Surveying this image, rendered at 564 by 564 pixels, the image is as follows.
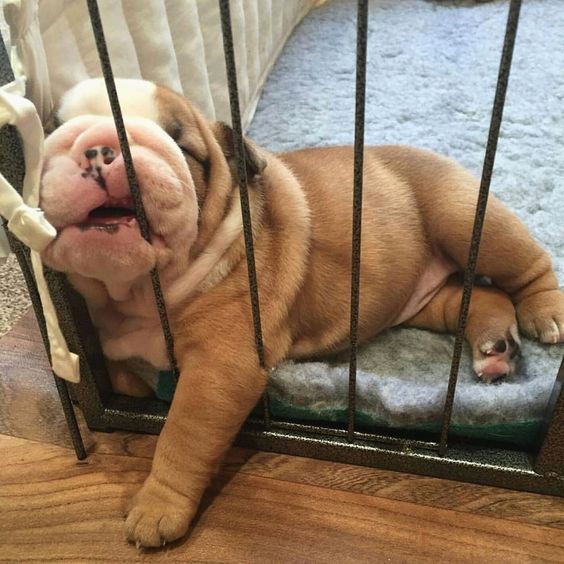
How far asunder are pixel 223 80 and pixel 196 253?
733 mm

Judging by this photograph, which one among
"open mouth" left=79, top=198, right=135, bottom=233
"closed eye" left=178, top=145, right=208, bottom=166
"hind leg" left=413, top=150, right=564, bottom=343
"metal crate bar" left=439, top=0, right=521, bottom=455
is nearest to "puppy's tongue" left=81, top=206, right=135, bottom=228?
"open mouth" left=79, top=198, right=135, bottom=233

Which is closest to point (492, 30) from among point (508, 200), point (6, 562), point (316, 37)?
point (316, 37)

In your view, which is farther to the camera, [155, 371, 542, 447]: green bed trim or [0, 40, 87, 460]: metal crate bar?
[155, 371, 542, 447]: green bed trim

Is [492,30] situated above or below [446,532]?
above

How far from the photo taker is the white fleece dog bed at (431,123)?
97 centimetres

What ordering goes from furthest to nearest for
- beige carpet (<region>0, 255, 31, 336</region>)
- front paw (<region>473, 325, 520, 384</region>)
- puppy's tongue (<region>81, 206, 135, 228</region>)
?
1. beige carpet (<region>0, 255, 31, 336</region>)
2. front paw (<region>473, 325, 520, 384</region>)
3. puppy's tongue (<region>81, 206, 135, 228</region>)

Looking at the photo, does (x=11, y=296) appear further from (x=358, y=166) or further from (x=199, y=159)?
(x=358, y=166)

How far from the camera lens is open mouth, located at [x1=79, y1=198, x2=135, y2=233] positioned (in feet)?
2.62

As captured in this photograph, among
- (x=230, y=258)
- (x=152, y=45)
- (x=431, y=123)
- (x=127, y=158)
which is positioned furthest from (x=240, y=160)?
(x=431, y=123)

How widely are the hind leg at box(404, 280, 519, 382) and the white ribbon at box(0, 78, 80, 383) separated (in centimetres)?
65

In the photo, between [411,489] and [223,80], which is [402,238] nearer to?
[411,489]

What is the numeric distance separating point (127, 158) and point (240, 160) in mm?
122

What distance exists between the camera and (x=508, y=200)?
142 cm

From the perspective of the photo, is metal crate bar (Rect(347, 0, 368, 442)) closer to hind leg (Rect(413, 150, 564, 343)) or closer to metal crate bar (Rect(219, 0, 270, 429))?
metal crate bar (Rect(219, 0, 270, 429))
